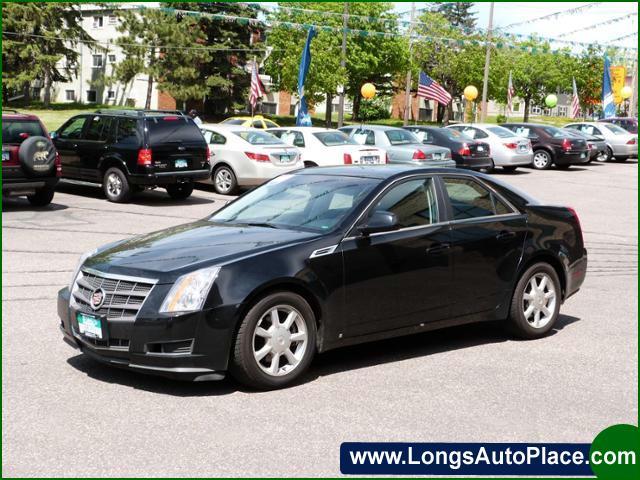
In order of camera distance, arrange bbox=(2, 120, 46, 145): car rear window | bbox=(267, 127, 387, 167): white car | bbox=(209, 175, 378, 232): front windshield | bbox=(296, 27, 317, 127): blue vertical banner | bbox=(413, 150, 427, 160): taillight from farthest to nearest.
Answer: bbox=(296, 27, 317, 127): blue vertical banner
bbox=(413, 150, 427, 160): taillight
bbox=(267, 127, 387, 167): white car
bbox=(2, 120, 46, 145): car rear window
bbox=(209, 175, 378, 232): front windshield

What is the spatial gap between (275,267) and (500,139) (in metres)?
25.5

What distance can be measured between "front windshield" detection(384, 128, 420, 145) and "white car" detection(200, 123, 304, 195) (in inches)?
193

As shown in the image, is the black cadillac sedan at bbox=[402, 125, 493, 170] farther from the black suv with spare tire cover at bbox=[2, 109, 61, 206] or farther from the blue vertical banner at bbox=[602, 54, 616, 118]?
the blue vertical banner at bbox=[602, 54, 616, 118]

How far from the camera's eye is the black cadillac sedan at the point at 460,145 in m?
27.3

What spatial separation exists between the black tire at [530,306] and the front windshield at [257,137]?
13.4 metres

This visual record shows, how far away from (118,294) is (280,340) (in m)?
1.11

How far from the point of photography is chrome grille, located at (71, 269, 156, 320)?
19.1 ft

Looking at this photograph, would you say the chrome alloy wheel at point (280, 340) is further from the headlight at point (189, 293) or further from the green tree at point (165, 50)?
the green tree at point (165, 50)

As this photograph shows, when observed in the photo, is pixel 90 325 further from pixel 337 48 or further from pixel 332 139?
pixel 337 48

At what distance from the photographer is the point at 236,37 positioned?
63.2m

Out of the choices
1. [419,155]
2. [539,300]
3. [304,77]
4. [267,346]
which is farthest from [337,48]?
[267,346]

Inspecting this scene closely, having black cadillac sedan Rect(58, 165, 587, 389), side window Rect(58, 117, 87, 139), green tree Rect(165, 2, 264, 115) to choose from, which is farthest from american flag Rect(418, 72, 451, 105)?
black cadillac sedan Rect(58, 165, 587, 389)

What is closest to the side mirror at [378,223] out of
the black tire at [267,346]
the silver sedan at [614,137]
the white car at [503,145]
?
the black tire at [267,346]

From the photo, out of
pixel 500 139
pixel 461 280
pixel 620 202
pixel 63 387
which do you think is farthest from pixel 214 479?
pixel 500 139
